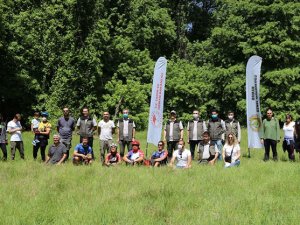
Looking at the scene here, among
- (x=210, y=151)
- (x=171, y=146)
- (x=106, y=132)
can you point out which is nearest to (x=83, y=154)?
(x=106, y=132)

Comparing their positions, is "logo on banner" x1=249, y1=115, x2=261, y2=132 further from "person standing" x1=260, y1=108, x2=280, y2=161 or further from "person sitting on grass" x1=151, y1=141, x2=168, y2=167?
"person sitting on grass" x1=151, y1=141, x2=168, y2=167

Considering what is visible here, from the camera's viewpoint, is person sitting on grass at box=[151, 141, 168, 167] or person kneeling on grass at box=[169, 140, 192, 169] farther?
person sitting on grass at box=[151, 141, 168, 167]

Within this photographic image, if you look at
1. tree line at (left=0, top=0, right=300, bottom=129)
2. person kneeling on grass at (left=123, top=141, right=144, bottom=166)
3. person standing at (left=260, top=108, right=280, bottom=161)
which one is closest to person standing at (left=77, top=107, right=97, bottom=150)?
person kneeling on grass at (left=123, top=141, right=144, bottom=166)

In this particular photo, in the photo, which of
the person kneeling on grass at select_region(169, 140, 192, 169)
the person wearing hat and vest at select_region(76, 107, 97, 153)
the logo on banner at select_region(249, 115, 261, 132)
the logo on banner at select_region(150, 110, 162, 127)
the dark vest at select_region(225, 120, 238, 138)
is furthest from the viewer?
the logo on banner at select_region(150, 110, 162, 127)

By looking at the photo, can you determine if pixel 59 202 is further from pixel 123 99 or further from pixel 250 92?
pixel 123 99

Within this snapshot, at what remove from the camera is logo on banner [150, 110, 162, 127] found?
14898 millimetres

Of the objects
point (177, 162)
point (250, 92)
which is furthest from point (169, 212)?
point (250, 92)

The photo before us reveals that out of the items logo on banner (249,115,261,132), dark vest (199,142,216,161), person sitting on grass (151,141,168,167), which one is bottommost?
person sitting on grass (151,141,168,167)

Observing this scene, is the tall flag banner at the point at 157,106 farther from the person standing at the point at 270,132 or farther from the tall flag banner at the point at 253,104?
the person standing at the point at 270,132

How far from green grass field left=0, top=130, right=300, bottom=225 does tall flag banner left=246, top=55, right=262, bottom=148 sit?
8.67ft

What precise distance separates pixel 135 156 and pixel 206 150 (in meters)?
2.14

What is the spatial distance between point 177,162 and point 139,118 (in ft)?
63.6

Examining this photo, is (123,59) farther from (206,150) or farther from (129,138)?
(206,150)

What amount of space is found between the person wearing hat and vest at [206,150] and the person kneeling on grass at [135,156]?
71.0 inches
